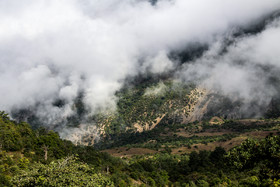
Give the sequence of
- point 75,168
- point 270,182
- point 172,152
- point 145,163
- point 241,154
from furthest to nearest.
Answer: point 172,152 → point 145,163 → point 241,154 → point 270,182 → point 75,168

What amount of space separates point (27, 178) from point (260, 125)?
674ft

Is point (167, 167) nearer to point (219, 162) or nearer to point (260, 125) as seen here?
point (219, 162)

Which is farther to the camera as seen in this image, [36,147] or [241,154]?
[36,147]

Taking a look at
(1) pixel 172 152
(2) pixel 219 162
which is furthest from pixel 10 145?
(1) pixel 172 152

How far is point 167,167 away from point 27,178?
102798 mm

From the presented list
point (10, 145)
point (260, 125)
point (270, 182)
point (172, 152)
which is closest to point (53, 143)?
point (10, 145)

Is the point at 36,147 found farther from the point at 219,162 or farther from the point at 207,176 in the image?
the point at 219,162

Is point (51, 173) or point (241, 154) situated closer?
point (51, 173)

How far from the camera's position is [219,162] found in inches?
4247

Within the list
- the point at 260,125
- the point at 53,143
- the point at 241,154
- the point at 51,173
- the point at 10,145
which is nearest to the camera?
the point at 51,173

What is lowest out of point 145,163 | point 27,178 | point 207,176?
point 207,176

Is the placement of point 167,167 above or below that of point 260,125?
below

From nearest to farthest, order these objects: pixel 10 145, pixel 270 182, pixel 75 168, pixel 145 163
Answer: pixel 75 168 → pixel 270 182 → pixel 10 145 → pixel 145 163

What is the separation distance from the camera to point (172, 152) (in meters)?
158
